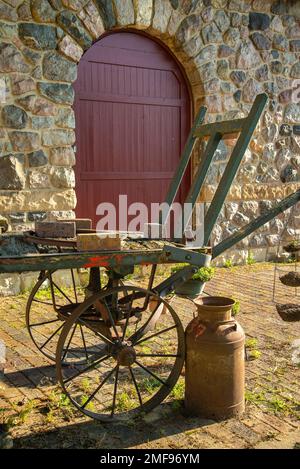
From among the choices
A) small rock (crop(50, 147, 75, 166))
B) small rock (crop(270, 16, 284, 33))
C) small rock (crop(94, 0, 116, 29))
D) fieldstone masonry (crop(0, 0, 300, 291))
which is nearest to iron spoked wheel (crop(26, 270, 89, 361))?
fieldstone masonry (crop(0, 0, 300, 291))

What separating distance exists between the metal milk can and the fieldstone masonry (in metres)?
3.24

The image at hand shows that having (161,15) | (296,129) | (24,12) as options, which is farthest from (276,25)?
(24,12)

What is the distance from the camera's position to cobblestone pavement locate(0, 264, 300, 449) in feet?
9.77

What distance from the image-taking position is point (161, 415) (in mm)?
3305

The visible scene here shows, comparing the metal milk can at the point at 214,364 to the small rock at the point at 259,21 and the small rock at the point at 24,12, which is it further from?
the small rock at the point at 259,21

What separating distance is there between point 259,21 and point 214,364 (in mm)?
5849

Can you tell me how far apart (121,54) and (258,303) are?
340 centimetres

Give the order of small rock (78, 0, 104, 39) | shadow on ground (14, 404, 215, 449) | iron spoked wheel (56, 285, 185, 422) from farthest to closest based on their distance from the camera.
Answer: small rock (78, 0, 104, 39)
iron spoked wheel (56, 285, 185, 422)
shadow on ground (14, 404, 215, 449)

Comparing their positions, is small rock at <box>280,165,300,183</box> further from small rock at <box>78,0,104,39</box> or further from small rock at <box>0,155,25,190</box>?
small rock at <box>0,155,25,190</box>

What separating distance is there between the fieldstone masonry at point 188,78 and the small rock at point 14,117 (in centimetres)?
1

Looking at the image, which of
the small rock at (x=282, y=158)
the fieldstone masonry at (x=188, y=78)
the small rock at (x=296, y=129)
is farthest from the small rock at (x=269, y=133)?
the small rock at (x=296, y=129)

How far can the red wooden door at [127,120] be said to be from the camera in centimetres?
650

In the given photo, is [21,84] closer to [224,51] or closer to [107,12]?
[107,12]
